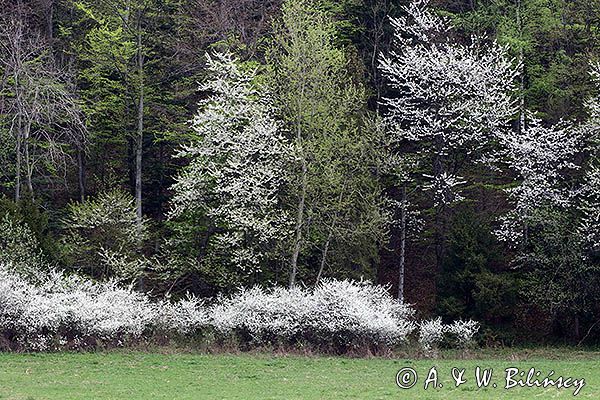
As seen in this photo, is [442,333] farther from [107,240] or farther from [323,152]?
[107,240]

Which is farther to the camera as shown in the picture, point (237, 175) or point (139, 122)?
point (139, 122)

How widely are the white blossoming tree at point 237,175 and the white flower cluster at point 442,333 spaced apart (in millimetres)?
6179

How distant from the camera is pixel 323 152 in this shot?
91.0 ft

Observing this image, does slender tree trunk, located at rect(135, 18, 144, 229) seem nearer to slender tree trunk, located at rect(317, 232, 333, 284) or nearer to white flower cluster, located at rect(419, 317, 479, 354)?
slender tree trunk, located at rect(317, 232, 333, 284)

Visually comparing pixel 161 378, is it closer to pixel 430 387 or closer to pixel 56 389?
pixel 56 389

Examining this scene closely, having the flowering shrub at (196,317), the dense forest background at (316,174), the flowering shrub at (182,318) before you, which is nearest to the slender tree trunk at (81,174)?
the dense forest background at (316,174)

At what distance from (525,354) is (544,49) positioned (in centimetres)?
1437

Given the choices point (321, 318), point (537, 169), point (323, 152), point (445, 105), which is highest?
point (445, 105)

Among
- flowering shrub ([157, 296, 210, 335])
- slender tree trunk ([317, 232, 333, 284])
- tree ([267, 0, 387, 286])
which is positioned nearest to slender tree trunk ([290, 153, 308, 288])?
tree ([267, 0, 387, 286])

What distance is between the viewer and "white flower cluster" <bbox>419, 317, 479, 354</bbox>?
78.8ft

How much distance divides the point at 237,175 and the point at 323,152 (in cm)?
319

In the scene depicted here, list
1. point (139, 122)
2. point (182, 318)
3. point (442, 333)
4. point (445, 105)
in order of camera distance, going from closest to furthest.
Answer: point (182, 318) < point (442, 333) < point (445, 105) < point (139, 122)

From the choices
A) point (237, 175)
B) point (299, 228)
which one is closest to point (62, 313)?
point (237, 175)

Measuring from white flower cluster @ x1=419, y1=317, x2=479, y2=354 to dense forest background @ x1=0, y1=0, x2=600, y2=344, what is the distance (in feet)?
5.00
